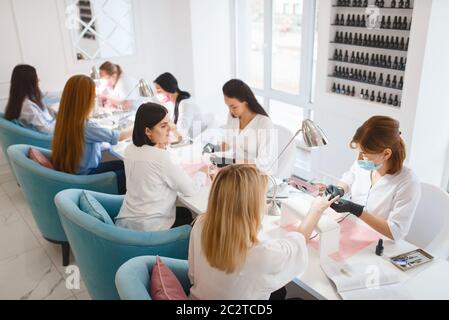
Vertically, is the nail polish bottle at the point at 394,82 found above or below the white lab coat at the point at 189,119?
above

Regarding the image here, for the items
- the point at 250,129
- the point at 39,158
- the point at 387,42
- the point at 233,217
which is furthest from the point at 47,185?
the point at 387,42

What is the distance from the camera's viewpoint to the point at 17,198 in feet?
12.9

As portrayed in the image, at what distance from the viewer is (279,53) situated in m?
4.73

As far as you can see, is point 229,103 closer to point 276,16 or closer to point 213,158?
point 213,158

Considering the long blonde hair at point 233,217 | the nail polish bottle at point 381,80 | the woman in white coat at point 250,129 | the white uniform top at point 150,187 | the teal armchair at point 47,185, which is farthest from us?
the nail polish bottle at point 381,80

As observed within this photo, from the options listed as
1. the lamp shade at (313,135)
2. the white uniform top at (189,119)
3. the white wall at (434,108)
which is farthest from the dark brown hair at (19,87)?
the white wall at (434,108)

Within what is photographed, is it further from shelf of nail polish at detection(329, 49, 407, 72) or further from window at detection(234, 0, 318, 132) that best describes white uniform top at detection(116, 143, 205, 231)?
window at detection(234, 0, 318, 132)

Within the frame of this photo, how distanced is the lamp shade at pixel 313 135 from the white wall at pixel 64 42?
3.49m

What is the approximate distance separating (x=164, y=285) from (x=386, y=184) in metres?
1.22

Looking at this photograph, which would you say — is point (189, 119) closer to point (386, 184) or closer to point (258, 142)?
point (258, 142)

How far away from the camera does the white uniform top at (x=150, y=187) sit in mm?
2154

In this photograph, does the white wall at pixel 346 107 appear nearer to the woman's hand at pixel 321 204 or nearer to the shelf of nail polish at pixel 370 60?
the shelf of nail polish at pixel 370 60
